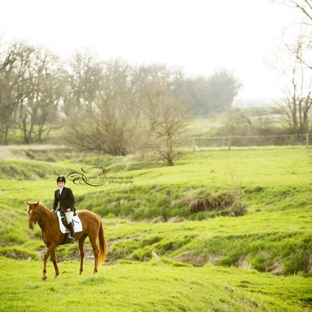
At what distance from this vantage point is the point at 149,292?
12.8 meters

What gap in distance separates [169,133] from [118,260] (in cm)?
2578

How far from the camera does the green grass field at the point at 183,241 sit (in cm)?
1265

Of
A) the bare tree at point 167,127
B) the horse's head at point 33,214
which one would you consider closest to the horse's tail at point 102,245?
the horse's head at point 33,214

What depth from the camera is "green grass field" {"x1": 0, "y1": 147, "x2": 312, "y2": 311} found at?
41.5 ft

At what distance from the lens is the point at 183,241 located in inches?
894

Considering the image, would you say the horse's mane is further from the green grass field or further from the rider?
the green grass field

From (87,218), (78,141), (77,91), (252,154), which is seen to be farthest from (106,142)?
(87,218)

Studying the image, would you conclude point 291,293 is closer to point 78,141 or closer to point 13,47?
point 78,141

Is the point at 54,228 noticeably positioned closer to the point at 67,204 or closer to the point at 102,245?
the point at 67,204

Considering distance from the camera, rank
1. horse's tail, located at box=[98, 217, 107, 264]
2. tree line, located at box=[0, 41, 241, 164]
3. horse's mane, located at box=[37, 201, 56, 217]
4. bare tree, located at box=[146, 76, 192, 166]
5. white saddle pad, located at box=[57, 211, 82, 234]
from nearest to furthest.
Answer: horse's mane, located at box=[37, 201, 56, 217] → white saddle pad, located at box=[57, 211, 82, 234] → horse's tail, located at box=[98, 217, 107, 264] → bare tree, located at box=[146, 76, 192, 166] → tree line, located at box=[0, 41, 241, 164]

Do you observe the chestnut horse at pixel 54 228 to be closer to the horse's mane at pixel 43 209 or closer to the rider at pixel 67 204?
the horse's mane at pixel 43 209

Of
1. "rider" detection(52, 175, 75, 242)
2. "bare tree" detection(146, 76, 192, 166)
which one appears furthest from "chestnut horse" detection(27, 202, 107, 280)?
"bare tree" detection(146, 76, 192, 166)

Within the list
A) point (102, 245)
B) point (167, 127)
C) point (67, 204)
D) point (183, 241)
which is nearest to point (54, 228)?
point (67, 204)

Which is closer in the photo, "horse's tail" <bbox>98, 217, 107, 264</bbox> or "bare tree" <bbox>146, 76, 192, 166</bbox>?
"horse's tail" <bbox>98, 217, 107, 264</bbox>
